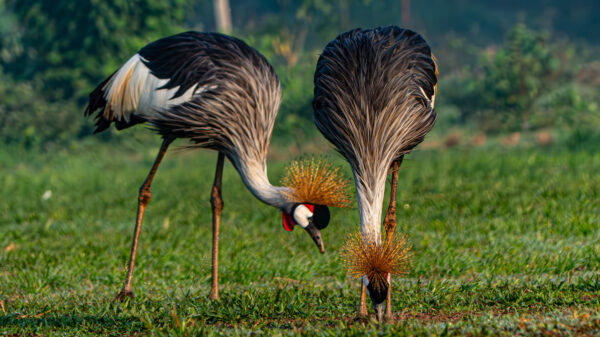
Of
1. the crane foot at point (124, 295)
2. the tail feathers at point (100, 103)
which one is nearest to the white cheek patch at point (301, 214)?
the crane foot at point (124, 295)

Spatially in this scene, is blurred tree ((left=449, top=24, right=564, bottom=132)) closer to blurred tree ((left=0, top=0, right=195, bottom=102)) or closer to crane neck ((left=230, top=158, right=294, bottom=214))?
blurred tree ((left=0, top=0, right=195, bottom=102))

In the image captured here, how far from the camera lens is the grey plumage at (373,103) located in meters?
3.49

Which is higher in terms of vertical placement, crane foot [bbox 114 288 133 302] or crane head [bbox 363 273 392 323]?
crane head [bbox 363 273 392 323]

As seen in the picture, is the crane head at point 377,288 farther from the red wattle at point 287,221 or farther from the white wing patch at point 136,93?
the white wing patch at point 136,93

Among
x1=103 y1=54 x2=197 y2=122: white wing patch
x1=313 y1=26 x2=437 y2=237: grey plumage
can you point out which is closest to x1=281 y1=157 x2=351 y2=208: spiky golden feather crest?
x1=313 y1=26 x2=437 y2=237: grey plumage

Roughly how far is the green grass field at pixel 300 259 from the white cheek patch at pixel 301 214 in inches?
23.3

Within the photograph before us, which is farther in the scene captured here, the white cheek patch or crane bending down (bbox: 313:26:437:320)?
the white cheek patch

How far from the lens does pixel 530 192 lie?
8.52 meters

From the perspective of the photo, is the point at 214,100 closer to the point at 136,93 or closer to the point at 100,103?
the point at 136,93

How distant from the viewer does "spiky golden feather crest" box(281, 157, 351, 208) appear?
3969 millimetres

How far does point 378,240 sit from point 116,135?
633 inches

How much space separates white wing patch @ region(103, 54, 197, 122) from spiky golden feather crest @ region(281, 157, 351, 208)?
107cm

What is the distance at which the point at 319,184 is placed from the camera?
3998mm

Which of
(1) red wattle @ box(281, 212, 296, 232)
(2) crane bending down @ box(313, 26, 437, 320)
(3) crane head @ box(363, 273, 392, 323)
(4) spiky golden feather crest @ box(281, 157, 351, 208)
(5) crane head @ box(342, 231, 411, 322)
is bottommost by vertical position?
(3) crane head @ box(363, 273, 392, 323)
